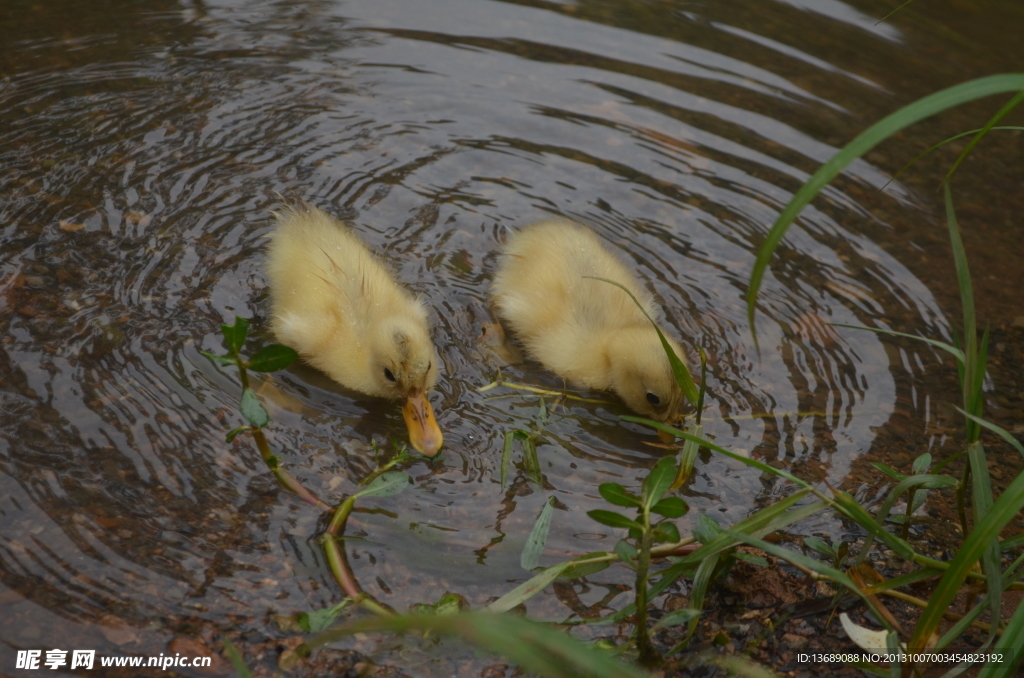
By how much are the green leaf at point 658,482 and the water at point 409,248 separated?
1.66 ft

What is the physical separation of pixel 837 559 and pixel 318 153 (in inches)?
121

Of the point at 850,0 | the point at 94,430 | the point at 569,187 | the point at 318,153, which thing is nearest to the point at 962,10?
the point at 850,0

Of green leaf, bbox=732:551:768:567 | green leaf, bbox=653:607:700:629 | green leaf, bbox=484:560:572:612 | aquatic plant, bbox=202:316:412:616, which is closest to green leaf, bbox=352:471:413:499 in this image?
aquatic plant, bbox=202:316:412:616

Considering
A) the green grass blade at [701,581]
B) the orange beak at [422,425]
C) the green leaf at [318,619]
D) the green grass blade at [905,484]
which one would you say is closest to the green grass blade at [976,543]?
the green grass blade at [905,484]

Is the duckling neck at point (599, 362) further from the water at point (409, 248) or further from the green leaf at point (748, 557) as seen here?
the green leaf at point (748, 557)

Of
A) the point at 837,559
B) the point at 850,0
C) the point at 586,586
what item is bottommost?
the point at 586,586

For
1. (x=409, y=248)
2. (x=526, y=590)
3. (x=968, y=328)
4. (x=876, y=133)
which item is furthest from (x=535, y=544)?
(x=409, y=248)

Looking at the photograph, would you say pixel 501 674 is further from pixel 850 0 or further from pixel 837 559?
pixel 850 0

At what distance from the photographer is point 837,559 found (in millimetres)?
2332

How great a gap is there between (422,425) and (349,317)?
58 centimetres

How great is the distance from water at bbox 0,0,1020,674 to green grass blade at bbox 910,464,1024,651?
0.78 meters

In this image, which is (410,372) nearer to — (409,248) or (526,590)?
(526,590)

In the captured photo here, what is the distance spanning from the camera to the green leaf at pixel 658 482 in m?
2.04

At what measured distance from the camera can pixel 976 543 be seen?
176 centimetres
